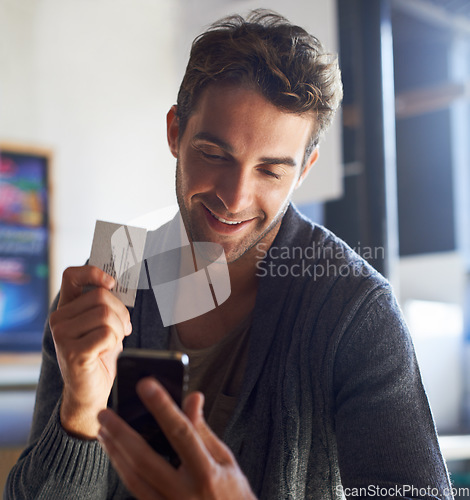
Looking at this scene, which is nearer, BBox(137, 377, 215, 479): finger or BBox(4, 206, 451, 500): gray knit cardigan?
BBox(137, 377, 215, 479): finger

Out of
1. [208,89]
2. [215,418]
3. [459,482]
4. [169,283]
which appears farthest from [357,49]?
[459,482]

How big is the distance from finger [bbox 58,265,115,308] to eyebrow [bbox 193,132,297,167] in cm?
30

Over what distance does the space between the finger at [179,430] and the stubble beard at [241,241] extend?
0.54 m

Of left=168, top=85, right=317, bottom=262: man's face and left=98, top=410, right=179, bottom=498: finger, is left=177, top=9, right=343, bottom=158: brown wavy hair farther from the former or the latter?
left=98, top=410, right=179, bottom=498: finger

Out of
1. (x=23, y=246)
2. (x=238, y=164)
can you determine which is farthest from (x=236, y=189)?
(x=23, y=246)

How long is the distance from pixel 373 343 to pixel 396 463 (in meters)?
0.18

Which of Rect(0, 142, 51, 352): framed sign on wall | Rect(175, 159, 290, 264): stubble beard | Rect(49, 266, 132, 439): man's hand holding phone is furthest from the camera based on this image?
Rect(0, 142, 51, 352): framed sign on wall

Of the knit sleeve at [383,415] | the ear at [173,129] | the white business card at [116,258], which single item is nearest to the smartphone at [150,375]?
the white business card at [116,258]

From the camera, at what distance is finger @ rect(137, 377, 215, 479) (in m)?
0.50

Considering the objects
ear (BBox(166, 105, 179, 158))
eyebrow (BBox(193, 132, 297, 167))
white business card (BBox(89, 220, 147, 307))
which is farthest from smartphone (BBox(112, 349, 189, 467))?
ear (BBox(166, 105, 179, 158))

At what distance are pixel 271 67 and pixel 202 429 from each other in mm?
620

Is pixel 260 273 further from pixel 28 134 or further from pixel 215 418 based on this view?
pixel 28 134

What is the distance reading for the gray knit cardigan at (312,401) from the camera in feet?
2.59

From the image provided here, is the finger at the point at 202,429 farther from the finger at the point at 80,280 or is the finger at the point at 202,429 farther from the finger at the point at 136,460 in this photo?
the finger at the point at 80,280
